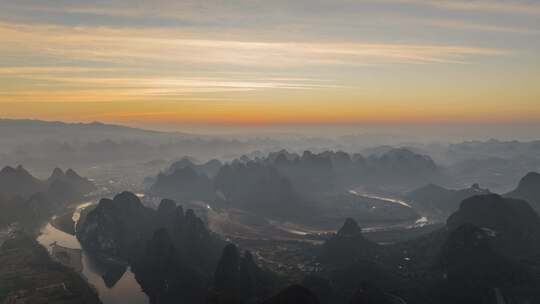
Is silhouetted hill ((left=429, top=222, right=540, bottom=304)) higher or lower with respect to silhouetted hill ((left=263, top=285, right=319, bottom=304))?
lower

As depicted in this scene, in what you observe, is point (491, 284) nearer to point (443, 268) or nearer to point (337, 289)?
point (443, 268)

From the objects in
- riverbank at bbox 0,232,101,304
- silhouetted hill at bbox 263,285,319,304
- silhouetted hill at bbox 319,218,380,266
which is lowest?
riverbank at bbox 0,232,101,304

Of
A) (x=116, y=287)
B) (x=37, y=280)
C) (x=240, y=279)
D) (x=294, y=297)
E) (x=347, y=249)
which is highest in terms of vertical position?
(x=294, y=297)

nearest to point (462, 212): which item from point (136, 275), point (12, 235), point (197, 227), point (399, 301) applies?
point (399, 301)

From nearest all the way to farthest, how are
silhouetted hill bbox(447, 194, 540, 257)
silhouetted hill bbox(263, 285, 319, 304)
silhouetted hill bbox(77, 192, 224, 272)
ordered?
1. silhouetted hill bbox(263, 285, 319, 304)
2. silhouetted hill bbox(447, 194, 540, 257)
3. silhouetted hill bbox(77, 192, 224, 272)

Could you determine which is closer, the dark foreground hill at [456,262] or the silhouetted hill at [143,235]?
the dark foreground hill at [456,262]

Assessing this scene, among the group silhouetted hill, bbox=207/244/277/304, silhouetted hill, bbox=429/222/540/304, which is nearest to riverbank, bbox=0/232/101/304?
silhouetted hill, bbox=207/244/277/304

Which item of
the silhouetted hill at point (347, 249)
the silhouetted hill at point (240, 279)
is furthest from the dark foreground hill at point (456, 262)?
the silhouetted hill at point (240, 279)

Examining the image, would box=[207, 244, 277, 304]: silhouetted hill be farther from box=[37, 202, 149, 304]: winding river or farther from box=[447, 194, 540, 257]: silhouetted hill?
box=[447, 194, 540, 257]: silhouetted hill

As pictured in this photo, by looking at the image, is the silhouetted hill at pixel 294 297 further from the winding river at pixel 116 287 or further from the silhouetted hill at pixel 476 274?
the winding river at pixel 116 287

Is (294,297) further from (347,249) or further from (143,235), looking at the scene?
(143,235)

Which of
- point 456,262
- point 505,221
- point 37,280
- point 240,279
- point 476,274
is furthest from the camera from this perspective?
point 505,221

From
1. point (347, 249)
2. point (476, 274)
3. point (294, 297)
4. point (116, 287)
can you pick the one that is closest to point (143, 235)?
point (116, 287)
